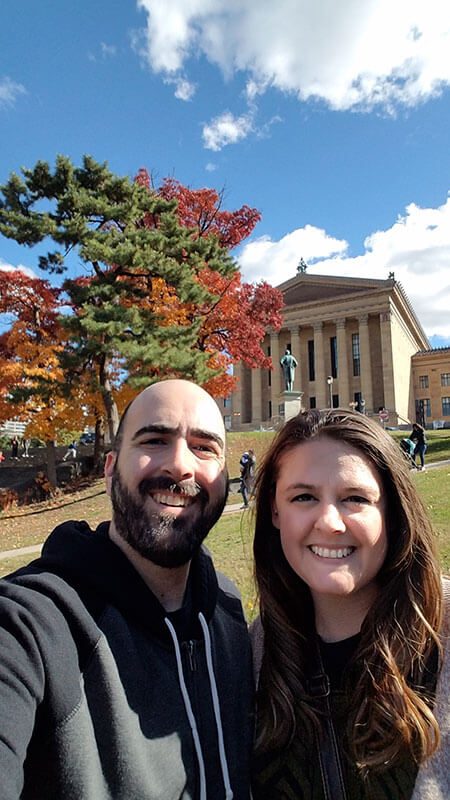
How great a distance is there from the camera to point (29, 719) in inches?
52.6

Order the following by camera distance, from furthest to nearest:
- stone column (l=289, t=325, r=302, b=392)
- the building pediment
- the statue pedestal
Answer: stone column (l=289, t=325, r=302, b=392), the building pediment, the statue pedestal

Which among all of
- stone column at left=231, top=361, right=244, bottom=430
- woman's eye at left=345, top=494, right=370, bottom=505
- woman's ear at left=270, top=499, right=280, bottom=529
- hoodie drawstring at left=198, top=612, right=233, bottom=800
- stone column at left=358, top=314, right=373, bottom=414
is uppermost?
stone column at left=358, top=314, right=373, bottom=414

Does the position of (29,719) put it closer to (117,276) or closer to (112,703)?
(112,703)

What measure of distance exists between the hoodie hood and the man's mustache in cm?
25

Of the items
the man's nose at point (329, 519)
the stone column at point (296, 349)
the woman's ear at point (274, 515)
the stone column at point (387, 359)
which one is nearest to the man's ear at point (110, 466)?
the woman's ear at point (274, 515)

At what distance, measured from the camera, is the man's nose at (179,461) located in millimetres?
2041

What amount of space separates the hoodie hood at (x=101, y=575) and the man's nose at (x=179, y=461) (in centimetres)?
37

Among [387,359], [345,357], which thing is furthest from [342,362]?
[387,359]

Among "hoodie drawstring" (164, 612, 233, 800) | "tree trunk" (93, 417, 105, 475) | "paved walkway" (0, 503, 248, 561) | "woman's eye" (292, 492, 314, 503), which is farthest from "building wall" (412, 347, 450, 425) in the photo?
"hoodie drawstring" (164, 612, 233, 800)

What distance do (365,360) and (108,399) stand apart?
37.6 meters

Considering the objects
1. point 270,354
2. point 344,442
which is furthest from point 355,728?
point 270,354

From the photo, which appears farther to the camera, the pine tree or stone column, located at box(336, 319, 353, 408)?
stone column, located at box(336, 319, 353, 408)

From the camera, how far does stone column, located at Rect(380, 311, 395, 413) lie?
48.1m

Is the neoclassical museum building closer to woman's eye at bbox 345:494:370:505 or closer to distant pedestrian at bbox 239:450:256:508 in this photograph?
distant pedestrian at bbox 239:450:256:508
